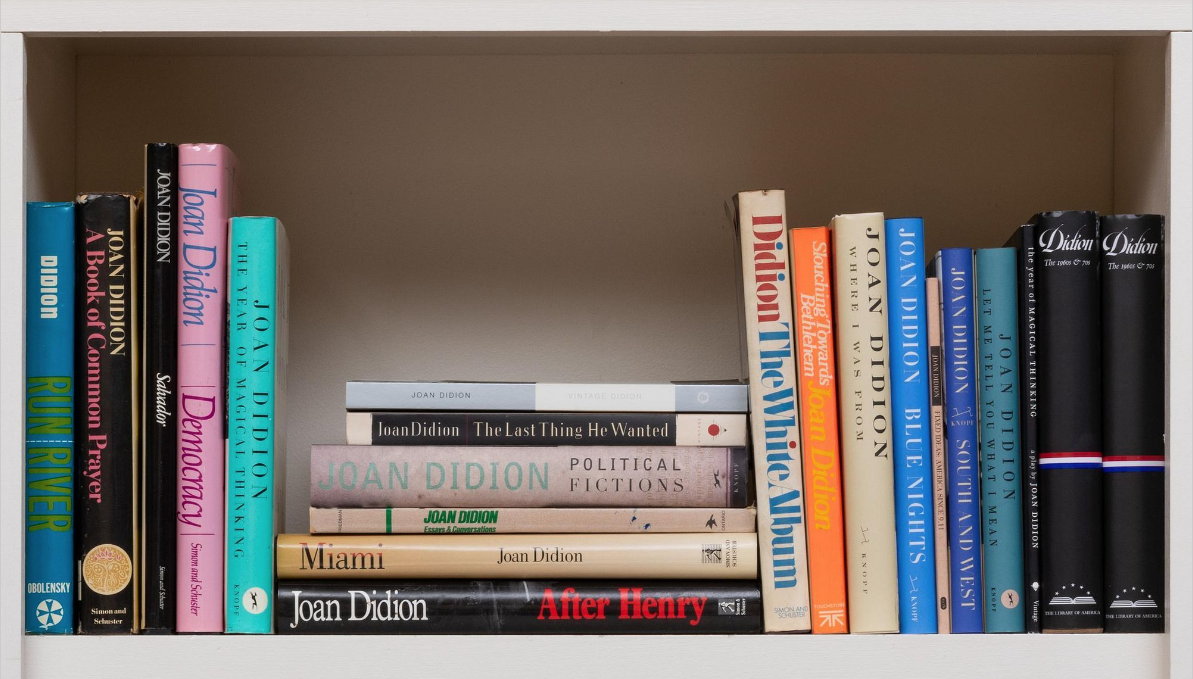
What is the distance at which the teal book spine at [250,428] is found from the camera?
66cm

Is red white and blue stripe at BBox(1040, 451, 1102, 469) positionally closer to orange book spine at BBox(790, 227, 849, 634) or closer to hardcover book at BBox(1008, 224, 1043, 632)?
hardcover book at BBox(1008, 224, 1043, 632)

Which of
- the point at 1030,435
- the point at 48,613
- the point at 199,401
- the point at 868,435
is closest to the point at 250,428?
the point at 199,401

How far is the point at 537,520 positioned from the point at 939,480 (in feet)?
0.90

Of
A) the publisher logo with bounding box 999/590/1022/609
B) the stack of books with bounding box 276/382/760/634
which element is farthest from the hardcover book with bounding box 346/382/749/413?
the publisher logo with bounding box 999/590/1022/609

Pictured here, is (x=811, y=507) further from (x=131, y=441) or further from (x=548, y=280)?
(x=131, y=441)

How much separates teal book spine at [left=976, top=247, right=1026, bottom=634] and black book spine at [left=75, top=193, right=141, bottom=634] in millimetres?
568

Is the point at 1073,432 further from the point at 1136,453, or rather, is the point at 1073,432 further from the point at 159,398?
the point at 159,398

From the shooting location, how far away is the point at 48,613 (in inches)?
25.5

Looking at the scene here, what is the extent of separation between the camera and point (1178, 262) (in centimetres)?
64

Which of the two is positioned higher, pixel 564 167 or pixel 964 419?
pixel 564 167

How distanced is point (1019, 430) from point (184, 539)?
565mm
